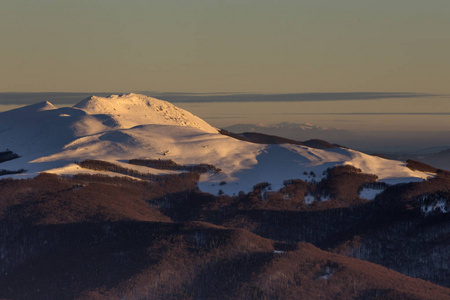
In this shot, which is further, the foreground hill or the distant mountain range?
the distant mountain range

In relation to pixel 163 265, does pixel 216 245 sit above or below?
above

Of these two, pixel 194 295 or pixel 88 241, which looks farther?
pixel 88 241

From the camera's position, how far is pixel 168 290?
417 ft

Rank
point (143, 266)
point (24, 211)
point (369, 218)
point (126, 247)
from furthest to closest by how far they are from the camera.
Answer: point (369, 218) < point (24, 211) < point (126, 247) < point (143, 266)

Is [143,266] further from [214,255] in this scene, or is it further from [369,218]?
[369,218]

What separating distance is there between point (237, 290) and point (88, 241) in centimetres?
4342

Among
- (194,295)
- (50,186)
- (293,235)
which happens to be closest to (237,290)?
(194,295)

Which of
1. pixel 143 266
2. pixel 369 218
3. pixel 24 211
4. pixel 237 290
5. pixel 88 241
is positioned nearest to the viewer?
pixel 237 290

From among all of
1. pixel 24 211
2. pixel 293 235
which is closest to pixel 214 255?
pixel 293 235

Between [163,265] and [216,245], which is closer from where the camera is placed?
[163,265]

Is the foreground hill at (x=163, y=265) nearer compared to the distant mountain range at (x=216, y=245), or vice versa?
the foreground hill at (x=163, y=265)

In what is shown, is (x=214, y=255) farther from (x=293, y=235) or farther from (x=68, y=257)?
(x=293, y=235)

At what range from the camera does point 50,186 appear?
19212 centimetres

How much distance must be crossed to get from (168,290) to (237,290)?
12.0 meters
